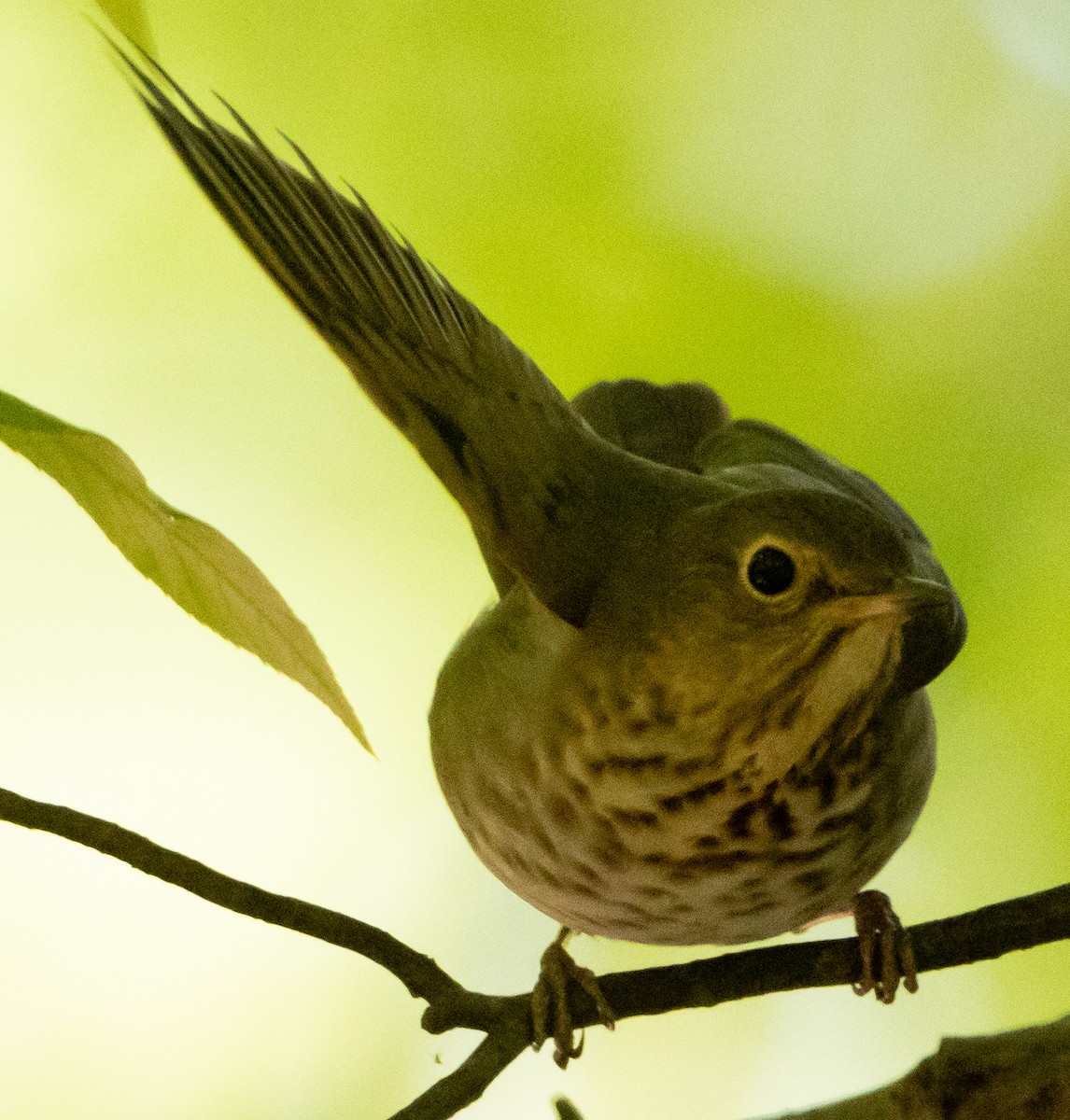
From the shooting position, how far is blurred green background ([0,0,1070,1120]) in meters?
1.01

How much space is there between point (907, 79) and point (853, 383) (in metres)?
0.27

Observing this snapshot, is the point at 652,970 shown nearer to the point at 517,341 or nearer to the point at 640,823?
the point at 640,823

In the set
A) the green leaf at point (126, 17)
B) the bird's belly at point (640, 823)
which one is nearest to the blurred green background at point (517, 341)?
the bird's belly at point (640, 823)

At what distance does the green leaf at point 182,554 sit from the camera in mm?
456

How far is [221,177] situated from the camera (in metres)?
0.51

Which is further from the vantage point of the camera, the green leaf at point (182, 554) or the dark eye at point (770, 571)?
the dark eye at point (770, 571)

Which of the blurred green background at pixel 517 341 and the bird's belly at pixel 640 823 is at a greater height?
the blurred green background at pixel 517 341

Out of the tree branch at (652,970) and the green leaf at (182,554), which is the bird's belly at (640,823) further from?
the green leaf at (182,554)

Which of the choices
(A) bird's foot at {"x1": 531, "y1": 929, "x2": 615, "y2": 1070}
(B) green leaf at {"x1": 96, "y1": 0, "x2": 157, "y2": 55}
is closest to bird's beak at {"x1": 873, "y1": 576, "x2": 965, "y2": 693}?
(A) bird's foot at {"x1": 531, "y1": 929, "x2": 615, "y2": 1070}

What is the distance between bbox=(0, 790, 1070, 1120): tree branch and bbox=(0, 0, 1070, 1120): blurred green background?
0.38 metres

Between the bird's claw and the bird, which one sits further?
the bird's claw

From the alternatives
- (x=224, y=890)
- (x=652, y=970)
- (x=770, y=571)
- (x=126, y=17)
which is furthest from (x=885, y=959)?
(x=126, y=17)

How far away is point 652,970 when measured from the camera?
663 mm

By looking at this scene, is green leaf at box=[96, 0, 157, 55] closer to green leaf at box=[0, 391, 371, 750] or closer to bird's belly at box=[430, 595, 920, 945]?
green leaf at box=[0, 391, 371, 750]
